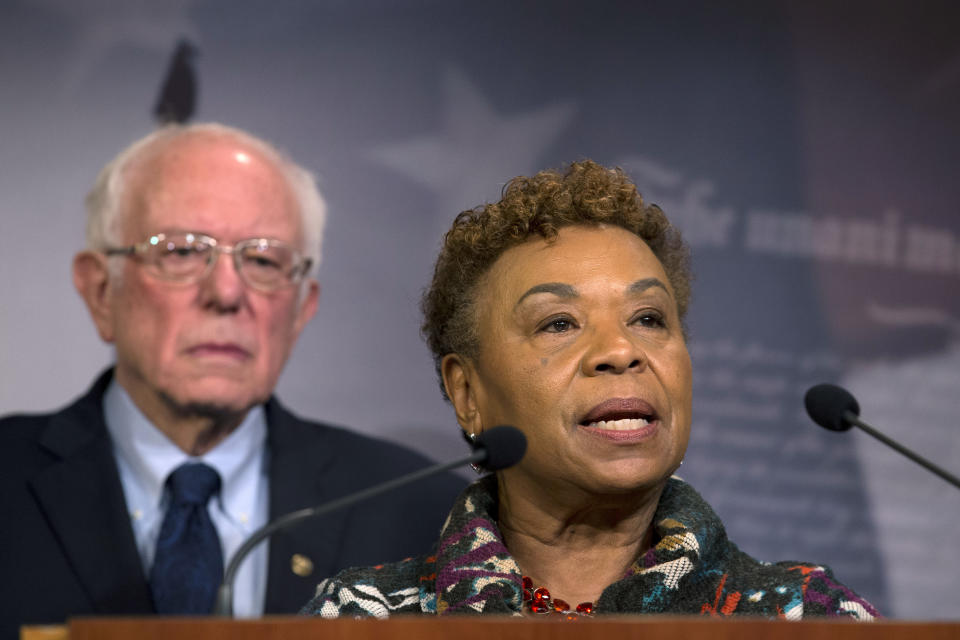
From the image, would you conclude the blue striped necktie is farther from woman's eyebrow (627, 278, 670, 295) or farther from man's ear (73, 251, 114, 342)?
woman's eyebrow (627, 278, 670, 295)

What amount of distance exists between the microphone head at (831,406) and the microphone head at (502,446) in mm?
442

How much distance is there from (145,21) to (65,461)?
136cm

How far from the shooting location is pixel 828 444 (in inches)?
144

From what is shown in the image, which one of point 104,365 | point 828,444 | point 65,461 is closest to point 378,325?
point 104,365

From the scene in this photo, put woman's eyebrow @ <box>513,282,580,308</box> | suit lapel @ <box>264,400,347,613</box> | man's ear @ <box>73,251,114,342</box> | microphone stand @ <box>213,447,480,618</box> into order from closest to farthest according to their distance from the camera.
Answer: microphone stand @ <box>213,447,480,618</box> < woman's eyebrow @ <box>513,282,580,308</box> < suit lapel @ <box>264,400,347,613</box> < man's ear @ <box>73,251,114,342</box>

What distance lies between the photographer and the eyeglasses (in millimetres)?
3049

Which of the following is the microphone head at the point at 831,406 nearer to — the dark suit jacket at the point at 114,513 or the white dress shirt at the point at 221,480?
the dark suit jacket at the point at 114,513

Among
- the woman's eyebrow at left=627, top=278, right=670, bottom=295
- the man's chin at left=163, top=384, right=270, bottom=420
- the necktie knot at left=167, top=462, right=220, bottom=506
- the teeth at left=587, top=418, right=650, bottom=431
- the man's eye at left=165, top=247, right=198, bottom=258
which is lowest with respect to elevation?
the necktie knot at left=167, top=462, right=220, bottom=506

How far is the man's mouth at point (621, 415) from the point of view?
189cm

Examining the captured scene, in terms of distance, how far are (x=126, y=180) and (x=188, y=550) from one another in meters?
1.01

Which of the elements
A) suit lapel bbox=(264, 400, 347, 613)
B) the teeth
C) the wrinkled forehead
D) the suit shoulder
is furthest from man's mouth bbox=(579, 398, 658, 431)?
the suit shoulder

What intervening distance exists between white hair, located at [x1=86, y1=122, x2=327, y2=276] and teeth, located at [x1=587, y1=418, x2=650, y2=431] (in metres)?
1.54

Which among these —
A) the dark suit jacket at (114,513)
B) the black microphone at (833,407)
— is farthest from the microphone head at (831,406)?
the dark suit jacket at (114,513)

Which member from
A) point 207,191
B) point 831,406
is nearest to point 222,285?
point 207,191
